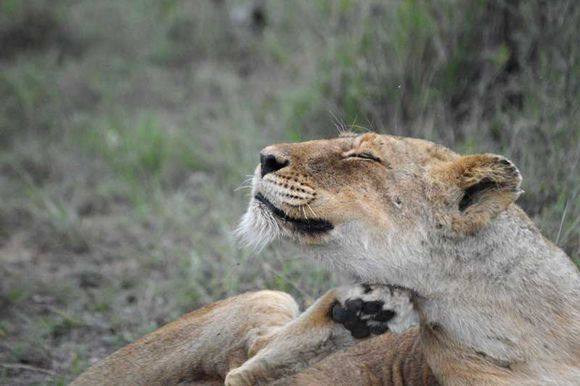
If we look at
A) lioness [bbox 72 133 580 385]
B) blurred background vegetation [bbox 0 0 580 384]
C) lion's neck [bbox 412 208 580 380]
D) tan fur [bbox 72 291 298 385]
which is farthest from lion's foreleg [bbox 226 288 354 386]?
blurred background vegetation [bbox 0 0 580 384]

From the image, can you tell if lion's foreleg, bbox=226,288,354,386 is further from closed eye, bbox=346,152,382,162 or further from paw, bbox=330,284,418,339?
closed eye, bbox=346,152,382,162

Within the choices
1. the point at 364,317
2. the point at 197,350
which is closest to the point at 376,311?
the point at 364,317

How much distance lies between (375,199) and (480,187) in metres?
0.34

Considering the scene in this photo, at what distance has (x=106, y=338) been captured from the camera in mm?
4465

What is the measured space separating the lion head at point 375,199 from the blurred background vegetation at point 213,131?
A: 62cm

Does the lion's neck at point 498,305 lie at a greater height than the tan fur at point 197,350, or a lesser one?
greater

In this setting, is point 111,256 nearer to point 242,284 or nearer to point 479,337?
point 242,284

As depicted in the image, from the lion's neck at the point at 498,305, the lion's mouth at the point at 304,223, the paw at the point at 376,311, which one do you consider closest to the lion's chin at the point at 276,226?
the lion's mouth at the point at 304,223

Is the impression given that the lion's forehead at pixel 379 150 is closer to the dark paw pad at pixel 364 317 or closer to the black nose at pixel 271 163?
A: the black nose at pixel 271 163

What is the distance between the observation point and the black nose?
294cm

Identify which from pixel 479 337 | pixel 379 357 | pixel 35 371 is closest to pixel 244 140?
pixel 35 371

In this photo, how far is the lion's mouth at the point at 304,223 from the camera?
2842 millimetres

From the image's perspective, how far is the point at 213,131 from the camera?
22.6 feet

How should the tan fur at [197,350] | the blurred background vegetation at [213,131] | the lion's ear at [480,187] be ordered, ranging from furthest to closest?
1. the blurred background vegetation at [213,131]
2. the tan fur at [197,350]
3. the lion's ear at [480,187]
